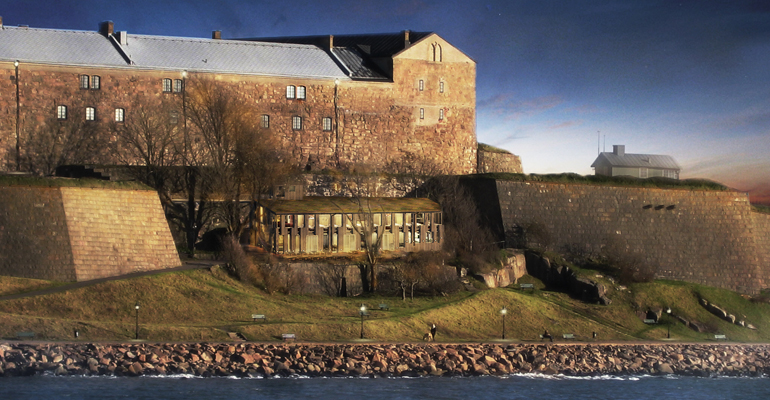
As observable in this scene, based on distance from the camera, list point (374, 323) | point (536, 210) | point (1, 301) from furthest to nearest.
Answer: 1. point (536, 210)
2. point (374, 323)
3. point (1, 301)

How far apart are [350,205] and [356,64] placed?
13.3 meters

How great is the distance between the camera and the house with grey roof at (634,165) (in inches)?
2687

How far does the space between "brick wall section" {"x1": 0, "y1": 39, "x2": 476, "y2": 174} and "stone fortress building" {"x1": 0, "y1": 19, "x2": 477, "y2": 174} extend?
49mm

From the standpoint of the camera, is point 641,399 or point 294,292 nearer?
point 641,399

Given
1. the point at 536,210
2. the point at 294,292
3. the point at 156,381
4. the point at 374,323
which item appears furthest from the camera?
the point at 536,210

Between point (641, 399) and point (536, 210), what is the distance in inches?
659

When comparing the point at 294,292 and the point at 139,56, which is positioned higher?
the point at 139,56

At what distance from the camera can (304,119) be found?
55.9m

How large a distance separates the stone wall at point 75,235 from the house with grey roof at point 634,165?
33.5 metres

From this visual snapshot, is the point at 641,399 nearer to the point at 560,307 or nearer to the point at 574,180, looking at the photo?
the point at 560,307

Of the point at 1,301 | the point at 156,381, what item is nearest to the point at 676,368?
the point at 156,381

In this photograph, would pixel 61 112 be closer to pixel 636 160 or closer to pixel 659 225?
pixel 659 225

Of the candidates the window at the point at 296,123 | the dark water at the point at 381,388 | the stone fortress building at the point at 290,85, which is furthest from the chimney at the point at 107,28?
the dark water at the point at 381,388

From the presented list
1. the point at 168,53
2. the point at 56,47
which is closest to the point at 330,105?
the point at 168,53
